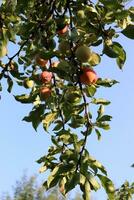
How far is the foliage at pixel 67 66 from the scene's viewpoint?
279 cm

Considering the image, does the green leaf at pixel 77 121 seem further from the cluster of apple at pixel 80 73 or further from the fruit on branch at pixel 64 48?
the fruit on branch at pixel 64 48

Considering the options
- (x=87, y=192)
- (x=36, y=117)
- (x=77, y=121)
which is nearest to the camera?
(x=87, y=192)

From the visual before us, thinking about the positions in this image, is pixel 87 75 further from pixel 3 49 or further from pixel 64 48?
pixel 3 49

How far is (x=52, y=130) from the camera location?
11.7 feet

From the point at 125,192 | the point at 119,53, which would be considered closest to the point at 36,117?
the point at 119,53

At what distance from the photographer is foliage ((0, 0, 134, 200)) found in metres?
2.79

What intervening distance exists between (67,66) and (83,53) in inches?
5.0

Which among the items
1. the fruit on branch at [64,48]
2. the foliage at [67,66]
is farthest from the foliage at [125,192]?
the fruit on branch at [64,48]

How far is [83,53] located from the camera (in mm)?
2764

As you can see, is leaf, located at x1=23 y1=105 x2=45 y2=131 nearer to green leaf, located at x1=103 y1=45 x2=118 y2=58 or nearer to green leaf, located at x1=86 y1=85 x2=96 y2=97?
green leaf, located at x1=86 y1=85 x2=96 y2=97

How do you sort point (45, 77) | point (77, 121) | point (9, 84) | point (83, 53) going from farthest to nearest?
point (9, 84)
point (77, 121)
point (45, 77)
point (83, 53)

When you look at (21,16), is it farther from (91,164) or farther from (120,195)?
(120,195)

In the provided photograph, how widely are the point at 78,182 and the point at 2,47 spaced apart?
0.95 metres

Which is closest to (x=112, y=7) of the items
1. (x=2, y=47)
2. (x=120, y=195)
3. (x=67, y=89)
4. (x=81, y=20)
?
(x=81, y=20)
